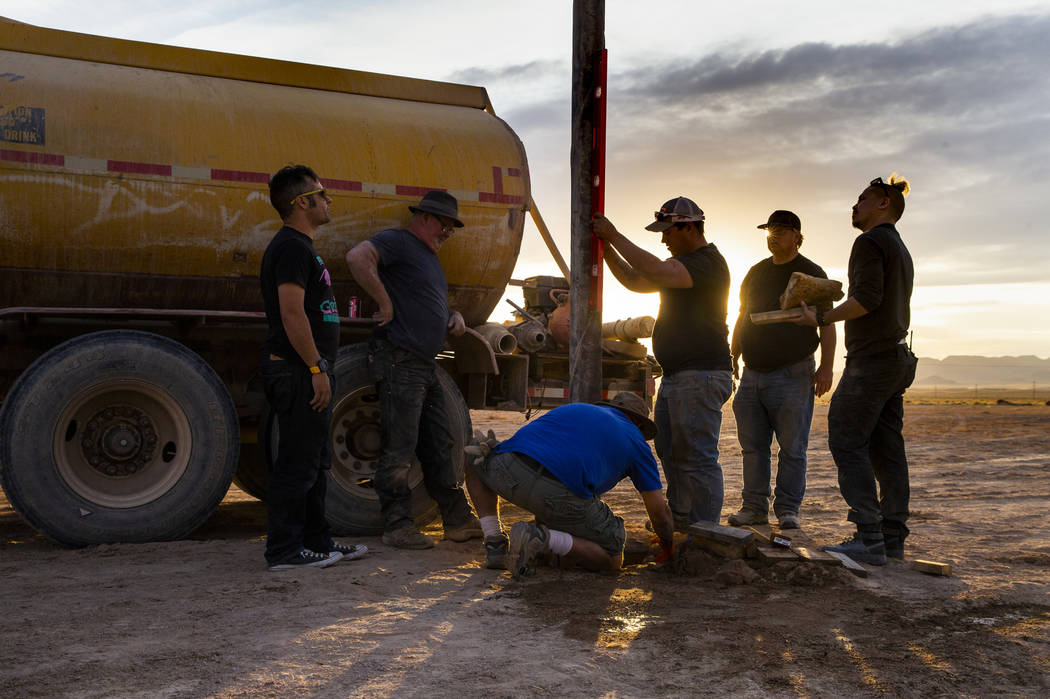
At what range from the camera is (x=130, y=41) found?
6.10m

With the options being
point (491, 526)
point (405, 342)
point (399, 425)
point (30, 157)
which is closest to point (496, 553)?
point (491, 526)

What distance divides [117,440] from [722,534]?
143 inches

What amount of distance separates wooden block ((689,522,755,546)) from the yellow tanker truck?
6.13ft

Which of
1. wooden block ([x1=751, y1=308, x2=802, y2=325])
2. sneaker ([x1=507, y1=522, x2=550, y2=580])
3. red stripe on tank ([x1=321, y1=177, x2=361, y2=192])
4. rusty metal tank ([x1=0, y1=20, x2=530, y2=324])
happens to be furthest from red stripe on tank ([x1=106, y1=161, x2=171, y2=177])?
wooden block ([x1=751, y1=308, x2=802, y2=325])

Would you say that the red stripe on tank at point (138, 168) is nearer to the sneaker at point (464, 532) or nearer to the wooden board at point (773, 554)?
the sneaker at point (464, 532)

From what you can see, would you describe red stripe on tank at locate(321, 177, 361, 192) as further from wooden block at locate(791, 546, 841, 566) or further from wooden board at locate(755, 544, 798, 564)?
wooden block at locate(791, 546, 841, 566)

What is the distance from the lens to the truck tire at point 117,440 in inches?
208

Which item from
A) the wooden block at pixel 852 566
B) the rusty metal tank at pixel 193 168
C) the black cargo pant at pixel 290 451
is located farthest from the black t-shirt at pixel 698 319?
the black cargo pant at pixel 290 451

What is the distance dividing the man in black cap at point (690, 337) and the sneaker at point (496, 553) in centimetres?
117

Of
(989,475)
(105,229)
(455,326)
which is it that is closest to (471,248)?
(455,326)

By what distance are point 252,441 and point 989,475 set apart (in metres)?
7.87

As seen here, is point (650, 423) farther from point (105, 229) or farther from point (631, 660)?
point (105, 229)

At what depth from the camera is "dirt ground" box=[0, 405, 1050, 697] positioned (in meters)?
3.19

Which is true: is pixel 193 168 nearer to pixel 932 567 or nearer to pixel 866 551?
pixel 866 551
